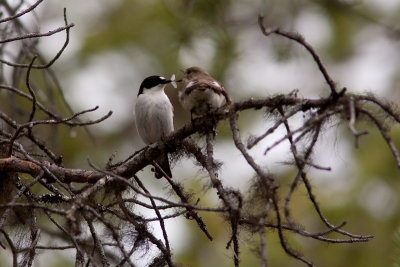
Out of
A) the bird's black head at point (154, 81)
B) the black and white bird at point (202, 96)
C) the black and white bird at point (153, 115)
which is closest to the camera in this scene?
the black and white bird at point (202, 96)

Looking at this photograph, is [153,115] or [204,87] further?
[153,115]

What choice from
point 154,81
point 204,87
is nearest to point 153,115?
point 154,81

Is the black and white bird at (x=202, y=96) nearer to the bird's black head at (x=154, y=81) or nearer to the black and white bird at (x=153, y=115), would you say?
the black and white bird at (x=153, y=115)

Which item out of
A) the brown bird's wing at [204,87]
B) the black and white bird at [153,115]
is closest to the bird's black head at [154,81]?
the black and white bird at [153,115]

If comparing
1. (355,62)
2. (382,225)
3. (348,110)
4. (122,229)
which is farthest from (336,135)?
(355,62)

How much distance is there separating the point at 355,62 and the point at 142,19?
2.94m

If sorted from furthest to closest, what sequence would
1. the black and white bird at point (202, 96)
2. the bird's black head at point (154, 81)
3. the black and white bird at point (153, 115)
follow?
the bird's black head at point (154, 81) < the black and white bird at point (153, 115) < the black and white bird at point (202, 96)

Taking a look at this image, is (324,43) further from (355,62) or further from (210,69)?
(210,69)

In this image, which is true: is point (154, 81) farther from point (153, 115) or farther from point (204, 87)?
point (204, 87)

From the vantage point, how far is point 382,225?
18.4 ft

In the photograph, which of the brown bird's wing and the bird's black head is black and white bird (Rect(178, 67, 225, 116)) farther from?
the bird's black head

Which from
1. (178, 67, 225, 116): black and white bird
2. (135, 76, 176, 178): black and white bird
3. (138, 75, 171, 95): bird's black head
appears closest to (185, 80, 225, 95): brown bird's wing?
(178, 67, 225, 116): black and white bird

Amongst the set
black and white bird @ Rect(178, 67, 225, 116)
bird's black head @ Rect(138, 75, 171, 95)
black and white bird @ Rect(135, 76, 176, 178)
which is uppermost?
bird's black head @ Rect(138, 75, 171, 95)

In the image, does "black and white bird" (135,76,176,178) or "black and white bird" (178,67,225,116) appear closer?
"black and white bird" (178,67,225,116)
